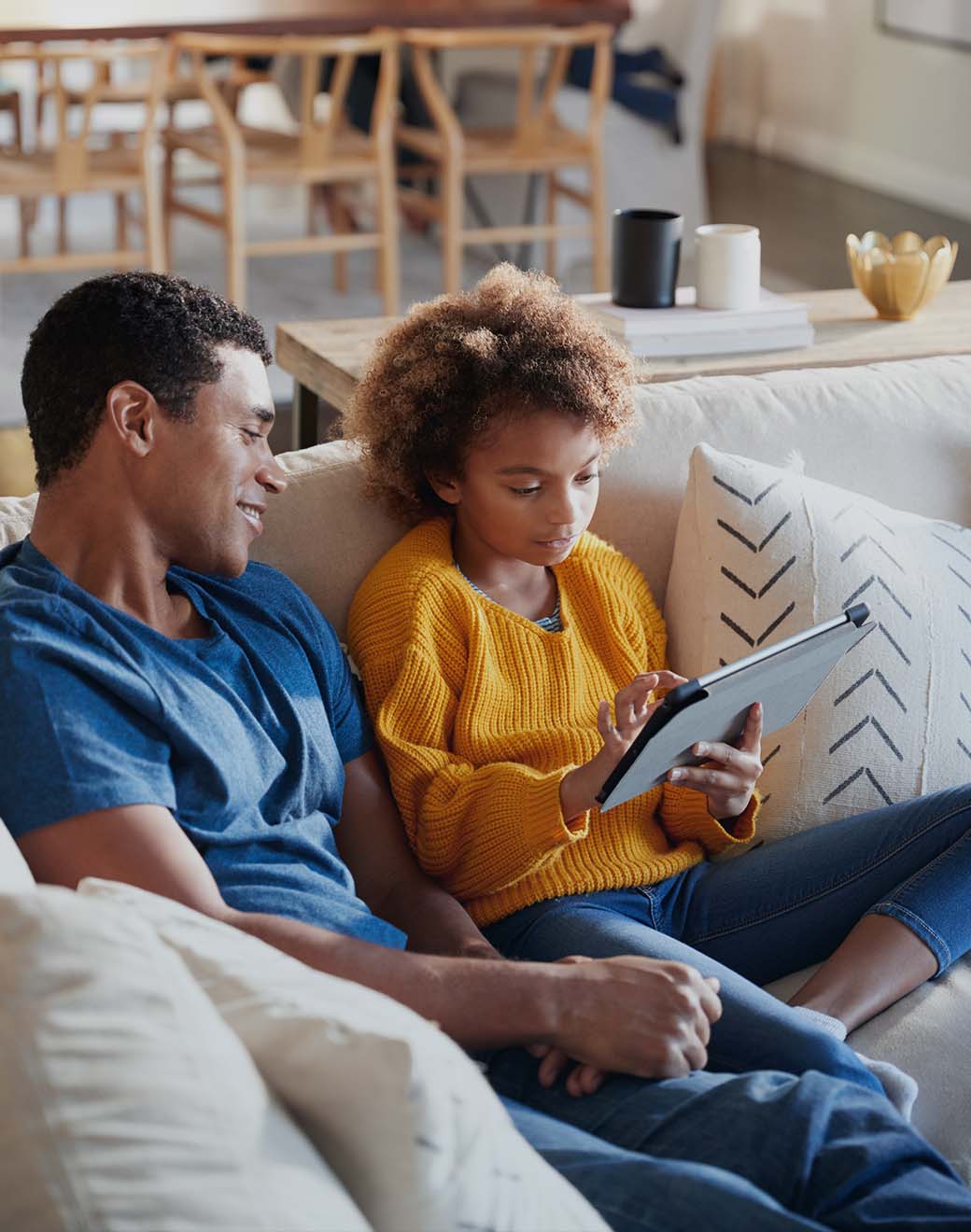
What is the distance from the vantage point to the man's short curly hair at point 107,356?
134 centimetres

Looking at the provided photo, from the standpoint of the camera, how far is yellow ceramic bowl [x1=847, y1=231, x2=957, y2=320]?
7.50ft

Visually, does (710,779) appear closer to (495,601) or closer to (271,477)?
(495,601)

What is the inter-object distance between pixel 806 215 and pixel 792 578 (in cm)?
524

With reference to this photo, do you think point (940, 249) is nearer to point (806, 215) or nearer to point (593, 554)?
point (593, 554)

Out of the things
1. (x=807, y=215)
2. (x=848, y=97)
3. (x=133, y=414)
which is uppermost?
(x=133, y=414)

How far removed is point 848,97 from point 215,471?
6483 millimetres

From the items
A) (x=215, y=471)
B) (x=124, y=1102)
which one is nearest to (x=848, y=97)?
(x=215, y=471)

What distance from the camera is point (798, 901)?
62.6 inches

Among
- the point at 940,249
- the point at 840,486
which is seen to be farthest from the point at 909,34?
the point at 840,486

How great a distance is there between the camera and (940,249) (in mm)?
2309

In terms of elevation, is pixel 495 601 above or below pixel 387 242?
above

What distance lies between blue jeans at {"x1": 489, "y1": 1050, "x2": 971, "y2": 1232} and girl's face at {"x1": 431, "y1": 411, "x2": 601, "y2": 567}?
0.56m

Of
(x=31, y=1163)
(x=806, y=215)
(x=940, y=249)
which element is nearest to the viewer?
(x=31, y=1163)

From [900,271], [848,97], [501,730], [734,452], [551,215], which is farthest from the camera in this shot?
[848,97]
